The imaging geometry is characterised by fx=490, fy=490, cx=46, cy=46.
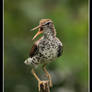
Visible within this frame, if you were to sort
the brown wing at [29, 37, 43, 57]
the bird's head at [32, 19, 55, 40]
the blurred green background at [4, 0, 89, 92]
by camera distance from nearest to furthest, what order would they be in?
the bird's head at [32, 19, 55, 40] < the brown wing at [29, 37, 43, 57] < the blurred green background at [4, 0, 89, 92]

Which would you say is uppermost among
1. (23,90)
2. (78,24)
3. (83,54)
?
(78,24)

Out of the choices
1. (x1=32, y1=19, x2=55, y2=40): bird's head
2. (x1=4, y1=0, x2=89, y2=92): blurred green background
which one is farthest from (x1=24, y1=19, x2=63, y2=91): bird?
(x1=4, y1=0, x2=89, y2=92): blurred green background

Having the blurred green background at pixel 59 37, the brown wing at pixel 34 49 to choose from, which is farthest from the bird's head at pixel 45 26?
the blurred green background at pixel 59 37

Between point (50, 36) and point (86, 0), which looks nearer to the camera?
point (50, 36)

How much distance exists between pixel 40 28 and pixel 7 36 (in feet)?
4.29

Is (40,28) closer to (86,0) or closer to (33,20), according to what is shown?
(33,20)

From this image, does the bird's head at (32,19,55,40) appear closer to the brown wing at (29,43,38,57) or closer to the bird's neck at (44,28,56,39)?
the bird's neck at (44,28,56,39)

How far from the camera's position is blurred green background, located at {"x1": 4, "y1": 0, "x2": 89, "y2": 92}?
4996mm

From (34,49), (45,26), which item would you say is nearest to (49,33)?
(45,26)

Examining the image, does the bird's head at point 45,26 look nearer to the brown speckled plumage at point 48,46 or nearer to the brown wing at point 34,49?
the brown speckled plumage at point 48,46

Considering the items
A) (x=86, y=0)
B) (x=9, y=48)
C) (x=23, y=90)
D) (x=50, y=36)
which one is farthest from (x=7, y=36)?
(x=50, y=36)

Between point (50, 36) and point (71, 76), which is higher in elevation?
point (50, 36)

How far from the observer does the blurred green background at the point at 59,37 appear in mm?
4996

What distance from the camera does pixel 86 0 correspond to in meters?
5.31
